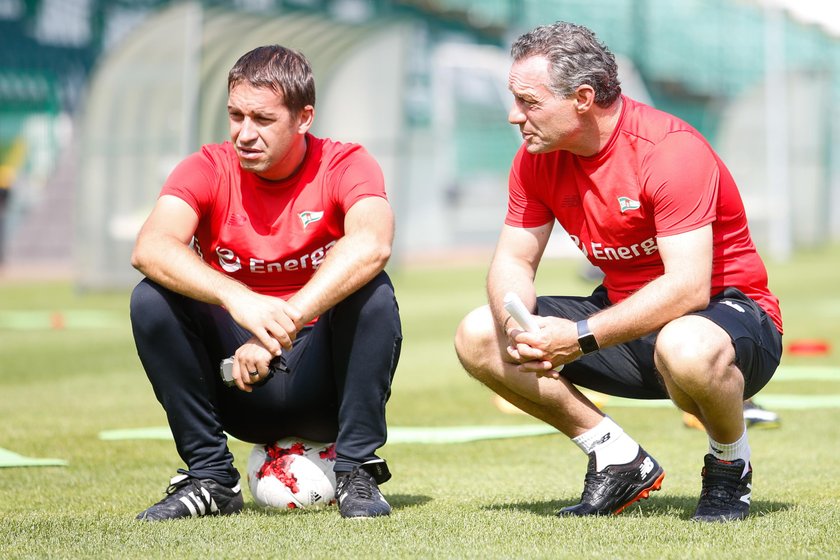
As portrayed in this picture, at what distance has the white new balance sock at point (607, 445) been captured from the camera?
4.13 metres

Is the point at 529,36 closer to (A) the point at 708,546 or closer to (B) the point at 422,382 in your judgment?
(A) the point at 708,546

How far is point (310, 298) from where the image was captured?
394 centimetres

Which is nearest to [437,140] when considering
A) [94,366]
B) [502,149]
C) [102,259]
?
[502,149]

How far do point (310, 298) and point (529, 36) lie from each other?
1101 mm

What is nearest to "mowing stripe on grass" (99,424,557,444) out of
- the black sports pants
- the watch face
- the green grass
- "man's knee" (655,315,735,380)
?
the green grass

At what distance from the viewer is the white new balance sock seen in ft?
13.6

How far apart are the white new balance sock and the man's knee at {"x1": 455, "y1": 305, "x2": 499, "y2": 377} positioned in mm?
433

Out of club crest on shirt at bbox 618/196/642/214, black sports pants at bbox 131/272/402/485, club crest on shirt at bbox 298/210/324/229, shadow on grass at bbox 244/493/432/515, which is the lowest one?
shadow on grass at bbox 244/493/432/515

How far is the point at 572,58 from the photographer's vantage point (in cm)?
395

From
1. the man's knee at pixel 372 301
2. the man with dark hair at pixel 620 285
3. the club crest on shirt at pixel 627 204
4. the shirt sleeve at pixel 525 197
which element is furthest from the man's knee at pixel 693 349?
the man's knee at pixel 372 301

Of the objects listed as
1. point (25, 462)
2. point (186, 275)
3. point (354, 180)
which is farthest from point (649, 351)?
point (25, 462)

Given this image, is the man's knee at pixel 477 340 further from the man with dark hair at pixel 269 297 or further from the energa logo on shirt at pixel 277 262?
the energa logo on shirt at pixel 277 262

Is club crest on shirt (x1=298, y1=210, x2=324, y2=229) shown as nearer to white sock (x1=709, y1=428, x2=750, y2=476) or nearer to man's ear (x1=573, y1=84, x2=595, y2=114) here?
man's ear (x1=573, y1=84, x2=595, y2=114)

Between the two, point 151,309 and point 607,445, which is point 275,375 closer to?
point 151,309
